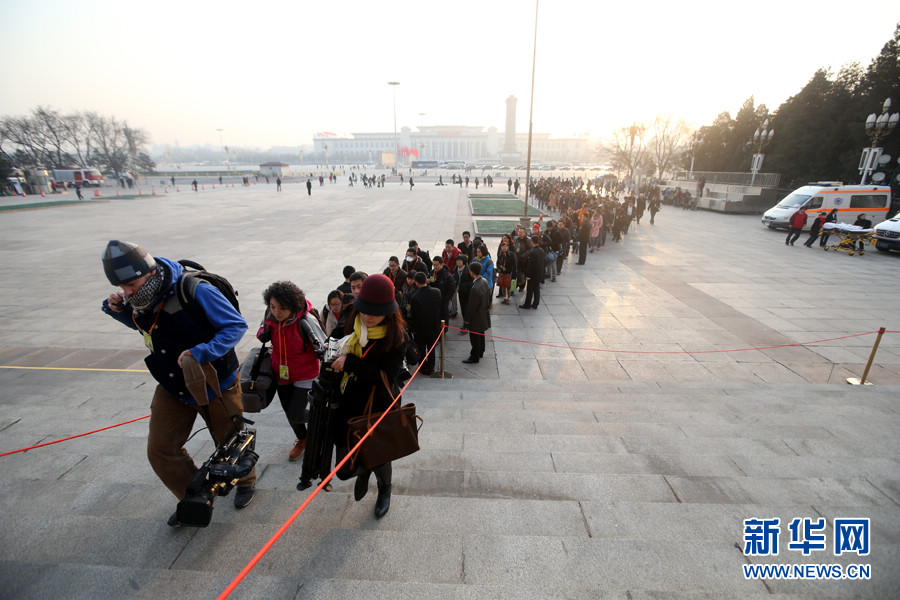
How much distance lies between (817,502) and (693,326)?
18.6 feet

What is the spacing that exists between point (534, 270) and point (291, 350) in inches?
249

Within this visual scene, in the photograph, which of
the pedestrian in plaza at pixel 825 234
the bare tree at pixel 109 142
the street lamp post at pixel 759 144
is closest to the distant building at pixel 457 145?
the bare tree at pixel 109 142

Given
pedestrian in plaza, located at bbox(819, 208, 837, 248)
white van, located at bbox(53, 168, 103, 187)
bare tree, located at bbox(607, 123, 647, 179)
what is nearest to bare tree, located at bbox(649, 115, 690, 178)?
bare tree, located at bbox(607, 123, 647, 179)

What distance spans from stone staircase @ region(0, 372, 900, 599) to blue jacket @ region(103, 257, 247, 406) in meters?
1.10

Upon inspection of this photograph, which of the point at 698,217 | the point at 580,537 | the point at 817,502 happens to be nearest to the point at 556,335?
the point at 817,502

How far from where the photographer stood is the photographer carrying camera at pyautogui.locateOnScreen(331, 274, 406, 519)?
8.25 feet

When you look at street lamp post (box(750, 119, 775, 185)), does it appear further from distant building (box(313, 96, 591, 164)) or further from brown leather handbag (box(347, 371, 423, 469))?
distant building (box(313, 96, 591, 164))

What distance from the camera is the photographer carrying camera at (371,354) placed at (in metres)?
2.52

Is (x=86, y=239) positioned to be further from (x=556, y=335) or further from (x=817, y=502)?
(x=817, y=502)

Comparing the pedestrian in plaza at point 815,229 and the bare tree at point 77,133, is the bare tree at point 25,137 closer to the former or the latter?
the bare tree at point 77,133

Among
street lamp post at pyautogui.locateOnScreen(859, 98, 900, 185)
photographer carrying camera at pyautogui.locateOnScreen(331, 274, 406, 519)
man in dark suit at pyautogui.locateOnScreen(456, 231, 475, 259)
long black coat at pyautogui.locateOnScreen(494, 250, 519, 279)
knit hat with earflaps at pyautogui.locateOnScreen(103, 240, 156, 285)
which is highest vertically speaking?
street lamp post at pyautogui.locateOnScreen(859, 98, 900, 185)

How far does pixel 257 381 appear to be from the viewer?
345 centimetres

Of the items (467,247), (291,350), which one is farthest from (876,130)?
(291,350)

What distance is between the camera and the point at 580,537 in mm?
2609
